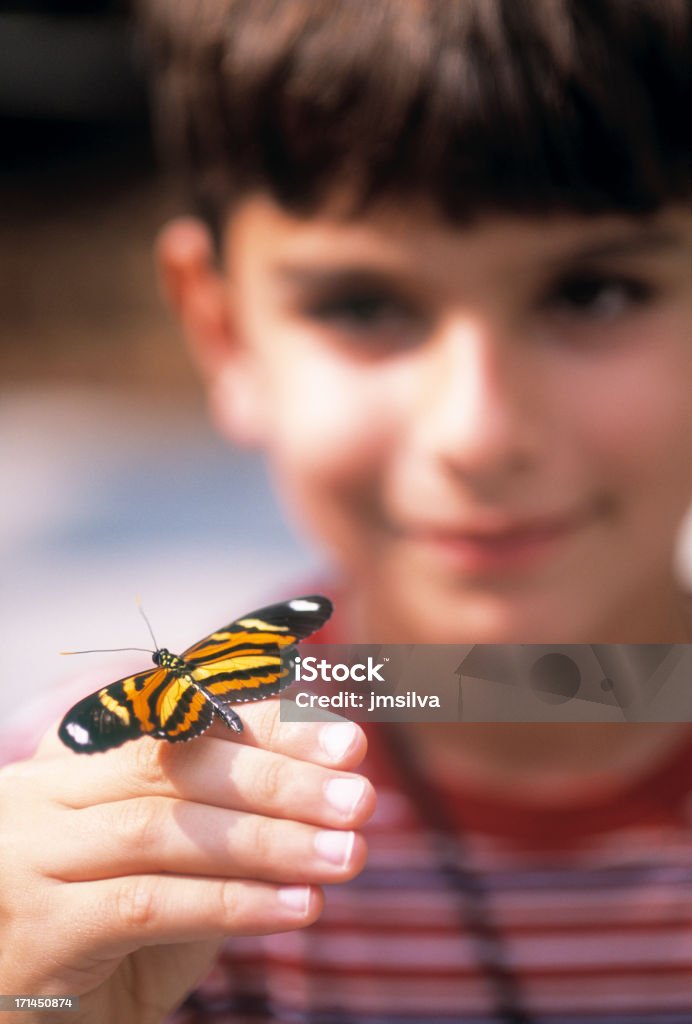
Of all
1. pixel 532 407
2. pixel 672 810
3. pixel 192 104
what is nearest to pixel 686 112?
pixel 532 407

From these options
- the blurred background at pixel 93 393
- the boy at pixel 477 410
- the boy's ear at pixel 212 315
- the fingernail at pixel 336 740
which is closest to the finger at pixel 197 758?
the fingernail at pixel 336 740

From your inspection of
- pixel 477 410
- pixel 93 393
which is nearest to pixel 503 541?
pixel 477 410

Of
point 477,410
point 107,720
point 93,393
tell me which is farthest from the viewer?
point 93,393

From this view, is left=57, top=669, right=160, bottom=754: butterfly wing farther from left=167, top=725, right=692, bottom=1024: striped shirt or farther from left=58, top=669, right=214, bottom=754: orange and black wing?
left=167, top=725, right=692, bottom=1024: striped shirt

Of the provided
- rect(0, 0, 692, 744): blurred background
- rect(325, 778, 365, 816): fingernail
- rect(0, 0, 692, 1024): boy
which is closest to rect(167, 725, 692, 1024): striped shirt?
rect(0, 0, 692, 1024): boy

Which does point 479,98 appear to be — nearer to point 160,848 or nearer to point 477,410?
point 477,410

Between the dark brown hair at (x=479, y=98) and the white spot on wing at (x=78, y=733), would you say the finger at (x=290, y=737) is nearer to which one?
the white spot on wing at (x=78, y=733)

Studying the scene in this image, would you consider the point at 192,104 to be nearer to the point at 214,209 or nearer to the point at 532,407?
the point at 214,209
